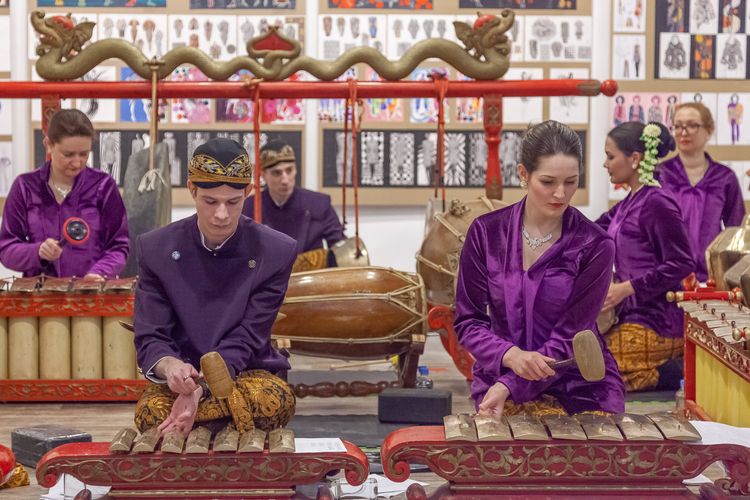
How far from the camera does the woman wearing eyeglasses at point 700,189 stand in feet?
19.0

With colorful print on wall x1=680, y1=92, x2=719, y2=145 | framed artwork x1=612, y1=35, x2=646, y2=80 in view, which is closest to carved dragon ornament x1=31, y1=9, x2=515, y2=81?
framed artwork x1=612, y1=35, x2=646, y2=80

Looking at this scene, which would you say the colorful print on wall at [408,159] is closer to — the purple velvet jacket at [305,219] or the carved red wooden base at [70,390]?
the purple velvet jacket at [305,219]

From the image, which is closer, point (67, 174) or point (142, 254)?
point (142, 254)

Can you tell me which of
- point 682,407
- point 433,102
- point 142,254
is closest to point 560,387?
point 142,254

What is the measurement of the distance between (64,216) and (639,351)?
8.47 feet

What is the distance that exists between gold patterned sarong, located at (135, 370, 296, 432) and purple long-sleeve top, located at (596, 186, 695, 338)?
2314 millimetres

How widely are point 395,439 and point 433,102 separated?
4.62 metres

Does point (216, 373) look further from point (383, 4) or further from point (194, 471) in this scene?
point (383, 4)

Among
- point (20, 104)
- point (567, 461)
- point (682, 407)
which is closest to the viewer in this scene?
point (567, 461)

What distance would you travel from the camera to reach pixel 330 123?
704 cm

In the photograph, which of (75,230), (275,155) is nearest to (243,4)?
(275,155)

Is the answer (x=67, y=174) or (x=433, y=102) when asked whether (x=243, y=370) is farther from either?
(x=433, y=102)

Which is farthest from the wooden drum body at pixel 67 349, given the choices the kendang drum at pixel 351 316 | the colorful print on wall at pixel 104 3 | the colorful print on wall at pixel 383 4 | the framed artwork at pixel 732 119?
the framed artwork at pixel 732 119

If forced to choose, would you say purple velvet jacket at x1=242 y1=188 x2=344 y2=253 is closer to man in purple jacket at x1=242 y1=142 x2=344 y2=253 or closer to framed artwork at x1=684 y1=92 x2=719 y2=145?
man in purple jacket at x1=242 y1=142 x2=344 y2=253
